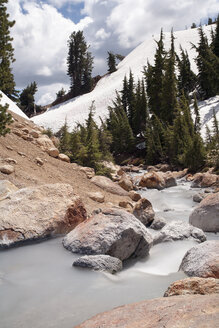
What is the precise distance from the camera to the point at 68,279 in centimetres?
461

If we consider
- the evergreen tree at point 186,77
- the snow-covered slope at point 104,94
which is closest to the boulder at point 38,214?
the snow-covered slope at point 104,94

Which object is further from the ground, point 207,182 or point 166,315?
point 166,315

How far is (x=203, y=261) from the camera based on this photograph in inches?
177

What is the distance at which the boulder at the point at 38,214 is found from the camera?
6.03m

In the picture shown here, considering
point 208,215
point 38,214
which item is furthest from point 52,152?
point 208,215

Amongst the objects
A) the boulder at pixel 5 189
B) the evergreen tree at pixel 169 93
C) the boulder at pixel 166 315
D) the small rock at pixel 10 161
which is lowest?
the boulder at pixel 166 315

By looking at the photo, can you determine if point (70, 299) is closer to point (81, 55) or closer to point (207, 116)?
point (207, 116)

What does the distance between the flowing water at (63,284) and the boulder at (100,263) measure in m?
0.11

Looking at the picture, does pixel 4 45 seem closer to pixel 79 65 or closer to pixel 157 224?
pixel 157 224

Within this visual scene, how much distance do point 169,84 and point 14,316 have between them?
4176cm

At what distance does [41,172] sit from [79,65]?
2776 inches

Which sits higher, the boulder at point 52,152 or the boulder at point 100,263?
the boulder at point 52,152

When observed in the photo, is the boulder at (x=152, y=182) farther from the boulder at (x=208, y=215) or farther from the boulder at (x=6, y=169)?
the boulder at (x=6, y=169)

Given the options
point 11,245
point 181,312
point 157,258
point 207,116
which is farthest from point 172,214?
point 207,116
